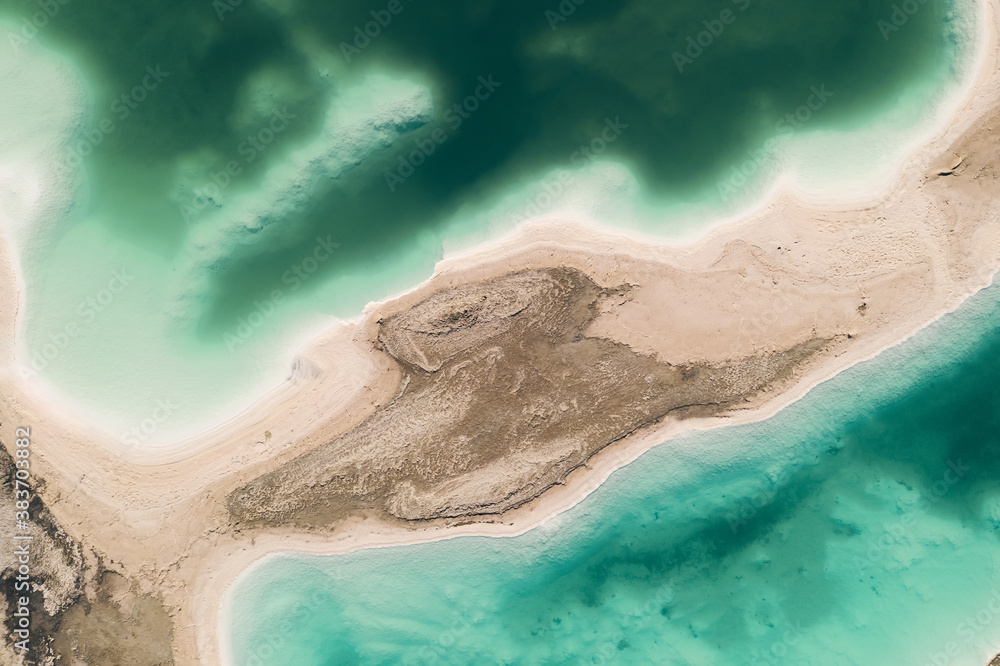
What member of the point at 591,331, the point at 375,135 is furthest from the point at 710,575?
the point at 375,135

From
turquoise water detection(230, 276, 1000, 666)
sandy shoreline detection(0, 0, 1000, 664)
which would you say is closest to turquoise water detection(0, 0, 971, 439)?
sandy shoreline detection(0, 0, 1000, 664)

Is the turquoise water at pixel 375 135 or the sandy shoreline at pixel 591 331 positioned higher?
the turquoise water at pixel 375 135

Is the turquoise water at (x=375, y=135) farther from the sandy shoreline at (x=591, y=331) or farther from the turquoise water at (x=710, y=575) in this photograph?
the turquoise water at (x=710, y=575)

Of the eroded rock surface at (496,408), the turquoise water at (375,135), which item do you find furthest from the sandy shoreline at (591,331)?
the turquoise water at (375,135)

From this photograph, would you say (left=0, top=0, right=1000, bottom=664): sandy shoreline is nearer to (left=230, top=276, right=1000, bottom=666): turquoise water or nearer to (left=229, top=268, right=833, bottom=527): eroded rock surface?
(left=229, top=268, right=833, bottom=527): eroded rock surface

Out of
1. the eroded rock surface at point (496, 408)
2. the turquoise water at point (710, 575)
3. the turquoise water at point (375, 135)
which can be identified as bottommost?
the turquoise water at point (710, 575)

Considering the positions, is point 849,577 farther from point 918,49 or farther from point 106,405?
point 106,405
